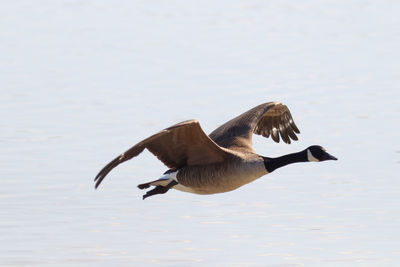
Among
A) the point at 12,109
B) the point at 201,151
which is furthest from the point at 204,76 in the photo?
the point at 201,151

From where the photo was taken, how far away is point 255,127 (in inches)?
502

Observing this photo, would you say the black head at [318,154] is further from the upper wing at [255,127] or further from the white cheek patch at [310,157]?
the upper wing at [255,127]

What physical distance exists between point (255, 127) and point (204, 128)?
3.23m

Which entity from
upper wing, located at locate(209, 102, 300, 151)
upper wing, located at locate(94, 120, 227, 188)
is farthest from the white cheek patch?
upper wing, located at locate(94, 120, 227, 188)

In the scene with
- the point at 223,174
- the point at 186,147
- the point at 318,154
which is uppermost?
the point at 186,147

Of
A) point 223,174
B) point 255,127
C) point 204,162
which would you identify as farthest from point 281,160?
point 255,127

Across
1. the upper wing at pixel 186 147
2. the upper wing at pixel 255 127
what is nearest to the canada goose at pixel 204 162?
the upper wing at pixel 186 147

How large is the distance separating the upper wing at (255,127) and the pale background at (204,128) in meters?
0.82

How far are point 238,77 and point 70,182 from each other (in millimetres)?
6780

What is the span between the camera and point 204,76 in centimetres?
1969

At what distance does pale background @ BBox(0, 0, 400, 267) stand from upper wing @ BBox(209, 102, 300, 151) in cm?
82

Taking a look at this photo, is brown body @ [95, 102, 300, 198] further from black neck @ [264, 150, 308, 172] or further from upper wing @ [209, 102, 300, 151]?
upper wing @ [209, 102, 300, 151]

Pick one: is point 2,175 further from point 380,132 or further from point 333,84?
point 333,84

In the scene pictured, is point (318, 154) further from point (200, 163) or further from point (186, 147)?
point (186, 147)
